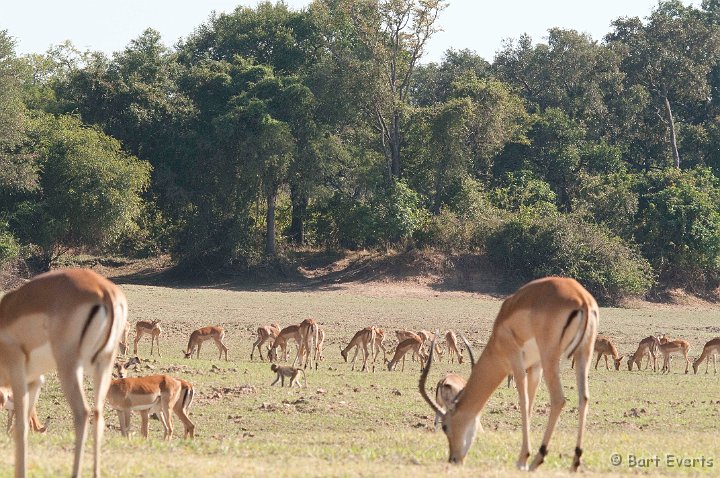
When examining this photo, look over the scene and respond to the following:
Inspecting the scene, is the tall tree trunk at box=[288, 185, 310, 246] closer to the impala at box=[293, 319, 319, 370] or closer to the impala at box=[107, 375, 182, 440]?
the impala at box=[293, 319, 319, 370]

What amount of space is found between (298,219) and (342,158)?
217 inches

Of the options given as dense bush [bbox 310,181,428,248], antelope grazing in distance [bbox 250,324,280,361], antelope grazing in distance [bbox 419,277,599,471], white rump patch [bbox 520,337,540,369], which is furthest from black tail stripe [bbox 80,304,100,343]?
dense bush [bbox 310,181,428,248]

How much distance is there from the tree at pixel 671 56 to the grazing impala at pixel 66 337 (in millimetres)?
43504

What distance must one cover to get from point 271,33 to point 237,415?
112 feet

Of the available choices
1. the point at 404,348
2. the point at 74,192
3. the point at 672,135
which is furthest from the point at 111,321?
the point at 672,135

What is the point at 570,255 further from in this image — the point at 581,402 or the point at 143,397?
the point at 581,402

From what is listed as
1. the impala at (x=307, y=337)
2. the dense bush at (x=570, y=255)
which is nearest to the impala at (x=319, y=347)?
the impala at (x=307, y=337)

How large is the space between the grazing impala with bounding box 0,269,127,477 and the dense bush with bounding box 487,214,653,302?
31473 millimetres

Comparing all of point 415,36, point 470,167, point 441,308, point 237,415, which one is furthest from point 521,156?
point 237,415

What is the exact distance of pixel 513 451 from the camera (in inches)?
383

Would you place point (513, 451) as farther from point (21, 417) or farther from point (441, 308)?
point (441, 308)

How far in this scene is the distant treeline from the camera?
37.3 meters

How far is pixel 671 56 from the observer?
4747 centimetres

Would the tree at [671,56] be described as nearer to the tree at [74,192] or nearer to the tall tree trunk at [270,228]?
the tall tree trunk at [270,228]
